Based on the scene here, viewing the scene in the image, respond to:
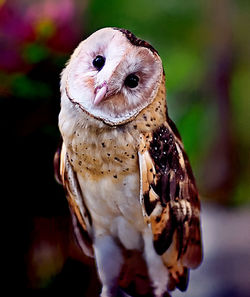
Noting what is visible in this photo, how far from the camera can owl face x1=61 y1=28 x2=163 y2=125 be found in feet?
1.24

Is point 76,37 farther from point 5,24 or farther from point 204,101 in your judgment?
point 204,101

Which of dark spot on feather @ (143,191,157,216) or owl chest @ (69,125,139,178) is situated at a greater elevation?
owl chest @ (69,125,139,178)

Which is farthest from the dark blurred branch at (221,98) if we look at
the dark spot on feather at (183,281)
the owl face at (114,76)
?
the owl face at (114,76)

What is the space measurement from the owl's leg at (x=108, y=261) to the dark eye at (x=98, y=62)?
0.19 m

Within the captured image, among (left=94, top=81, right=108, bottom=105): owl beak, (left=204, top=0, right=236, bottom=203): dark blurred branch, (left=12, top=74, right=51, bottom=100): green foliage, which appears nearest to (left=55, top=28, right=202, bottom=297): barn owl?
(left=94, top=81, right=108, bottom=105): owl beak

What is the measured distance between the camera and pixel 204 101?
0.88 m

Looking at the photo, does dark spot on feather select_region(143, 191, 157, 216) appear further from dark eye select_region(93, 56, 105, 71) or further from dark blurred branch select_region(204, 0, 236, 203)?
dark blurred branch select_region(204, 0, 236, 203)

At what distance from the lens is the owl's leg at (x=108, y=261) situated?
1.61ft

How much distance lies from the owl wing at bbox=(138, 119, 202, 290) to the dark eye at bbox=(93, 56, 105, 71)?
0.24 ft

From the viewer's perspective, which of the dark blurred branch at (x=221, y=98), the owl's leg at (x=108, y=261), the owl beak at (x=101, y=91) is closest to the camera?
the owl beak at (x=101, y=91)

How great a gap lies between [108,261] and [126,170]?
12 cm

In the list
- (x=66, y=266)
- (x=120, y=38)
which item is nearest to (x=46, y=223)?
(x=66, y=266)

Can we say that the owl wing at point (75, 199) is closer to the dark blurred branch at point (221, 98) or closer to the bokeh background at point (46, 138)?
the bokeh background at point (46, 138)

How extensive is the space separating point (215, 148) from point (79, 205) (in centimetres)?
52
